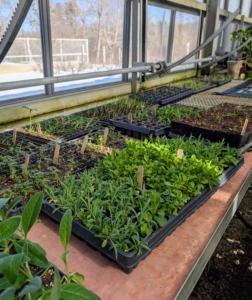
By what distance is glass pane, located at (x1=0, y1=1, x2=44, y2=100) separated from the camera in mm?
2480

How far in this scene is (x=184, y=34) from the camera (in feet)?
17.3

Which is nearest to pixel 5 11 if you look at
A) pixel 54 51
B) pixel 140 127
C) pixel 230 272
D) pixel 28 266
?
pixel 54 51

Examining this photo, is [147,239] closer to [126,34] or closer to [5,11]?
[5,11]

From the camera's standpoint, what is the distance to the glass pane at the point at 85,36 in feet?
9.23

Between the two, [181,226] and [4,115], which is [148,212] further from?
[4,115]

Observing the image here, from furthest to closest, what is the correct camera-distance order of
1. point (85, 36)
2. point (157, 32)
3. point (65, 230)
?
point (157, 32) → point (85, 36) → point (65, 230)

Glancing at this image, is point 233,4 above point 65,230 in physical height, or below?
above

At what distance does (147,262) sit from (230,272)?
1.12 metres

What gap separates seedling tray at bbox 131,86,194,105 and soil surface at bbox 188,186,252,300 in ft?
5.72

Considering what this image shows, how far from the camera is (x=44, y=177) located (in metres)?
1.42

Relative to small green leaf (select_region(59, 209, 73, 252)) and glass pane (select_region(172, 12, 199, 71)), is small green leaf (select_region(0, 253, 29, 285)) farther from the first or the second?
glass pane (select_region(172, 12, 199, 71))

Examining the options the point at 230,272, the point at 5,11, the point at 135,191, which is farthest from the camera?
the point at 5,11

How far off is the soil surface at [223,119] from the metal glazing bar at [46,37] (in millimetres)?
1505

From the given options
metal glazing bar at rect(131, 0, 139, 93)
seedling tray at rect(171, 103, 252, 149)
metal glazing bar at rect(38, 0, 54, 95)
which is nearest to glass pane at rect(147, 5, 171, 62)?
metal glazing bar at rect(131, 0, 139, 93)
